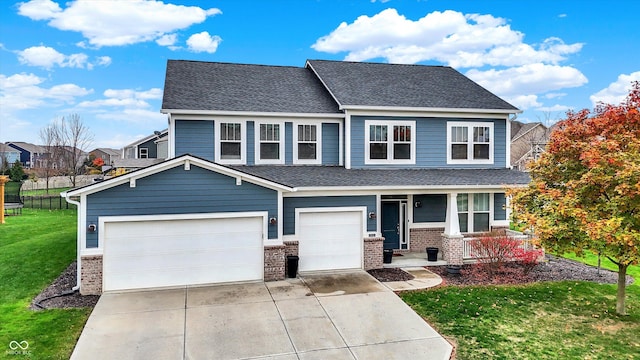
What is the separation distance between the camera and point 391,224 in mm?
15383

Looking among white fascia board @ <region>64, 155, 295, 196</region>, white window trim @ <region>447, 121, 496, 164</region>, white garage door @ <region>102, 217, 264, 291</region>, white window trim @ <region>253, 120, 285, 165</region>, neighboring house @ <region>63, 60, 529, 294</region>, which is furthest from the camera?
white window trim @ <region>447, 121, 496, 164</region>

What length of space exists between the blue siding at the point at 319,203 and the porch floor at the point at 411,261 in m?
1.54

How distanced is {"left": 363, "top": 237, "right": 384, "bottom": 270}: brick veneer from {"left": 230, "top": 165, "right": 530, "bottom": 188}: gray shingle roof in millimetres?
1828

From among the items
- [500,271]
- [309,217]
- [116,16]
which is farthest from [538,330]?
[116,16]

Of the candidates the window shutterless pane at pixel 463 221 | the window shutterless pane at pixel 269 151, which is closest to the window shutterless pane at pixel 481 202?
the window shutterless pane at pixel 463 221

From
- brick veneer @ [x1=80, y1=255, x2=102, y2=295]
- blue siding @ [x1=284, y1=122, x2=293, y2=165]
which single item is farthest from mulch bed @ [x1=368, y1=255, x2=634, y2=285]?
brick veneer @ [x1=80, y1=255, x2=102, y2=295]

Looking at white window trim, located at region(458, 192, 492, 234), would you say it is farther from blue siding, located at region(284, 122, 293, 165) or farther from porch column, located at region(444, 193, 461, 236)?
blue siding, located at region(284, 122, 293, 165)

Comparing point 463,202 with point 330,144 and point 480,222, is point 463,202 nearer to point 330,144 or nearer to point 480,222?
point 480,222

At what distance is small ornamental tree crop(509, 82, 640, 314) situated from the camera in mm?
8242

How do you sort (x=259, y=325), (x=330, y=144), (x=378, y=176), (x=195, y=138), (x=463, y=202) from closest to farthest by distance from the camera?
(x=259, y=325) < (x=195, y=138) < (x=378, y=176) < (x=330, y=144) < (x=463, y=202)

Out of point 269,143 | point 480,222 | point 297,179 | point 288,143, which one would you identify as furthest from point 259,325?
point 480,222

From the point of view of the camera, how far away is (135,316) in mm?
8961

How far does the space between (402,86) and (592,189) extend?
30.8 ft

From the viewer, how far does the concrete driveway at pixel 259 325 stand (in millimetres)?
7375
